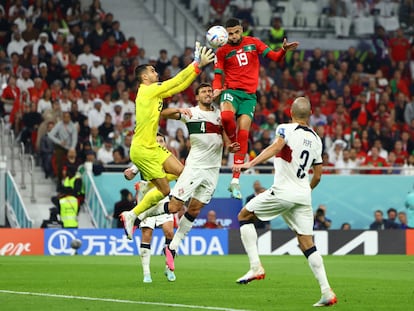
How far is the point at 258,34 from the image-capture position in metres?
35.5

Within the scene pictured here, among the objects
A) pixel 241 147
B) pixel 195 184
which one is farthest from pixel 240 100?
pixel 195 184

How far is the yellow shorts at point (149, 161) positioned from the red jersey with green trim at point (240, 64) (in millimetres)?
1410

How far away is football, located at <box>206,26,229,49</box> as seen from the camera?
15305mm

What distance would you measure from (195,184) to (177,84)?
1.75 metres

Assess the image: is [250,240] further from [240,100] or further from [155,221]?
[240,100]

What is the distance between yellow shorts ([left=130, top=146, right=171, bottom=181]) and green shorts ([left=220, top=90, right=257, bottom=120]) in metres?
1.37

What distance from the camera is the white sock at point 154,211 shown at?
16250 millimetres

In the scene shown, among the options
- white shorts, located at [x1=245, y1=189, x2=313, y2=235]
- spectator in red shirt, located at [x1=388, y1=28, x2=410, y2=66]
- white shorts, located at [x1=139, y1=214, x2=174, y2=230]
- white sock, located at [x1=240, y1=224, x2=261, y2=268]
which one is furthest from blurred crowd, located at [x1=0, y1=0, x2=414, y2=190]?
white shorts, located at [x1=245, y1=189, x2=313, y2=235]

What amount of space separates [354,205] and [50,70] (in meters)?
8.85

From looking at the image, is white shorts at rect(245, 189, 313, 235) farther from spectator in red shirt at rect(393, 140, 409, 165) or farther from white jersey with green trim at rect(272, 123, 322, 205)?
spectator in red shirt at rect(393, 140, 409, 165)

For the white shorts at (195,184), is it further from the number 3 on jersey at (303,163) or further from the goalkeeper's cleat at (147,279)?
the number 3 on jersey at (303,163)

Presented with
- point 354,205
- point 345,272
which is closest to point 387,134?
point 354,205

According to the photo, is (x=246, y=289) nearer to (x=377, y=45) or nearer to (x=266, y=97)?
(x=266, y=97)

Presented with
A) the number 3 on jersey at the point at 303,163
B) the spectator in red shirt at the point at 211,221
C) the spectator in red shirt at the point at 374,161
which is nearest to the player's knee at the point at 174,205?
the number 3 on jersey at the point at 303,163
